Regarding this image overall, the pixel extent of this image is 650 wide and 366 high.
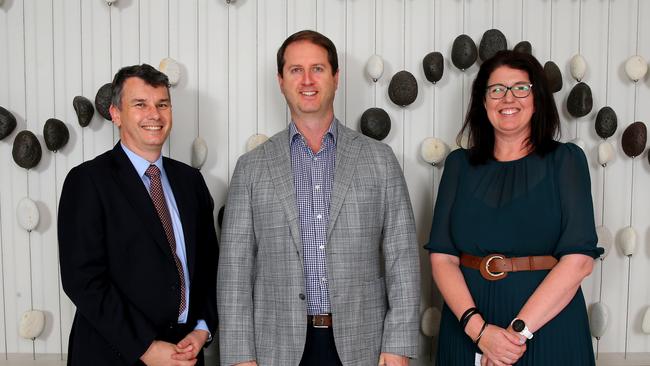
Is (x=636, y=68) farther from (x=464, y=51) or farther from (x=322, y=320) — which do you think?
(x=322, y=320)

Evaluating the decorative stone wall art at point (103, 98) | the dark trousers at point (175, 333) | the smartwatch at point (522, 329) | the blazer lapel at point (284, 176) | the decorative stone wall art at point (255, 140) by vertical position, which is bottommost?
the dark trousers at point (175, 333)

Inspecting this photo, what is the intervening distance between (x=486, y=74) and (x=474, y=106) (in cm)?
11

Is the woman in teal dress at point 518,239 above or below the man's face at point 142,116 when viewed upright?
below

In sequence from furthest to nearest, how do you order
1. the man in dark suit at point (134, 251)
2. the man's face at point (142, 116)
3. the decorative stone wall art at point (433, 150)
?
the decorative stone wall art at point (433, 150) < the man's face at point (142, 116) < the man in dark suit at point (134, 251)

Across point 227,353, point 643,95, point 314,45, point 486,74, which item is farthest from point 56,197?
point 643,95

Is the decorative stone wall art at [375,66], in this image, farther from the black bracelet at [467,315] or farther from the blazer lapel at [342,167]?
the black bracelet at [467,315]

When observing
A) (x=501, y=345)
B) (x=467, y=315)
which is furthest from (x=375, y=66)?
(x=501, y=345)

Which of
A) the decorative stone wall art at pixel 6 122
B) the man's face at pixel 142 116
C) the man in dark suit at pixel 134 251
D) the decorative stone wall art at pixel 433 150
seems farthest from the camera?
the decorative stone wall art at pixel 433 150

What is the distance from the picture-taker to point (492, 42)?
207cm

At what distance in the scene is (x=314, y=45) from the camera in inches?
65.8

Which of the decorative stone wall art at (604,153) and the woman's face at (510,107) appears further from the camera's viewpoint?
the decorative stone wall art at (604,153)

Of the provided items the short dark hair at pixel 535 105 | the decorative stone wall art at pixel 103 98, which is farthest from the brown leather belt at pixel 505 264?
the decorative stone wall art at pixel 103 98

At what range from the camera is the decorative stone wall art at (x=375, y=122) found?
81.0 inches

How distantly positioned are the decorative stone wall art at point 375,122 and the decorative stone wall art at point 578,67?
26.3 inches
